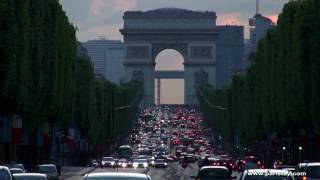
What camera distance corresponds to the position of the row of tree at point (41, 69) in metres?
68.1

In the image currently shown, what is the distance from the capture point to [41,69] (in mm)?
83562

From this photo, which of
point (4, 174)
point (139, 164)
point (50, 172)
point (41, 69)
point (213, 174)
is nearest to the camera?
point (4, 174)

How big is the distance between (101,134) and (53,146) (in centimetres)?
3701

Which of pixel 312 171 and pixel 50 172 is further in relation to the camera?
pixel 50 172

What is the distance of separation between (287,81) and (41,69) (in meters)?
19.5

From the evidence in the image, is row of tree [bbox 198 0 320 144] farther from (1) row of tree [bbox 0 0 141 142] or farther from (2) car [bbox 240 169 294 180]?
(2) car [bbox 240 169 294 180]

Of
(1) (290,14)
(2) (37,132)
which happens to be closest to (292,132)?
(1) (290,14)

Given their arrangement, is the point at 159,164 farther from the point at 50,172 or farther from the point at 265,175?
the point at 265,175

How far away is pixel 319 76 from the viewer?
81.9 meters

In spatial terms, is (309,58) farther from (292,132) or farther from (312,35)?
(292,132)

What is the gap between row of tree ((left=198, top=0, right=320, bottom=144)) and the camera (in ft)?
279

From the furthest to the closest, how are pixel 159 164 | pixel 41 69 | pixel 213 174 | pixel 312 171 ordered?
pixel 159 164, pixel 41 69, pixel 213 174, pixel 312 171

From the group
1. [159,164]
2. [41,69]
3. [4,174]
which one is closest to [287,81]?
[41,69]

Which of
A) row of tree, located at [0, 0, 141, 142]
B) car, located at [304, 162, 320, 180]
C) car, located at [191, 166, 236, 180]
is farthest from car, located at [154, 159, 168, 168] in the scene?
car, located at [304, 162, 320, 180]
